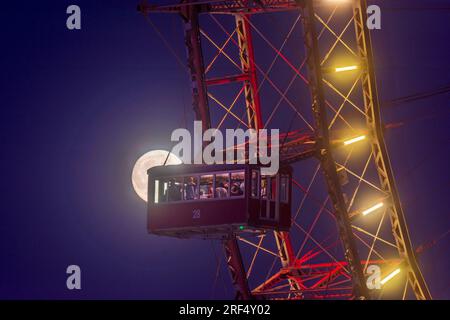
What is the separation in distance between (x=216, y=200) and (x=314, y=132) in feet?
15.1

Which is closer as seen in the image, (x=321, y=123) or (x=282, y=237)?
(x=321, y=123)

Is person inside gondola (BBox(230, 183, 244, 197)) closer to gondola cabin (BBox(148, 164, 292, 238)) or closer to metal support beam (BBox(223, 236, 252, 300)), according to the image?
gondola cabin (BBox(148, 164, 292, 238))

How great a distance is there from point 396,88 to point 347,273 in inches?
387

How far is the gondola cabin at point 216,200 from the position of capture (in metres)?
33.1

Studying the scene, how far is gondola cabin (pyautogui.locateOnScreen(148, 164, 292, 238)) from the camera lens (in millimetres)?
33062

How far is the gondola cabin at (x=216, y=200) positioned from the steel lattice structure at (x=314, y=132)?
222 centimetres

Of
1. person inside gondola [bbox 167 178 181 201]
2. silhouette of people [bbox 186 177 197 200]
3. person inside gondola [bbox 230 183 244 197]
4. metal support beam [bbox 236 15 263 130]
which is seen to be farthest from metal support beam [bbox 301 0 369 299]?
metal support beam [bbox 236 15 263 130]

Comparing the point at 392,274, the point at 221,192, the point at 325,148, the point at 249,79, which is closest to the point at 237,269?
the point at 392,274

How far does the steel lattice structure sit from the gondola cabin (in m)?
2.22

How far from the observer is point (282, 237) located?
135ft

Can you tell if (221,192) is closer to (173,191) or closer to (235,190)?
(235,190)
